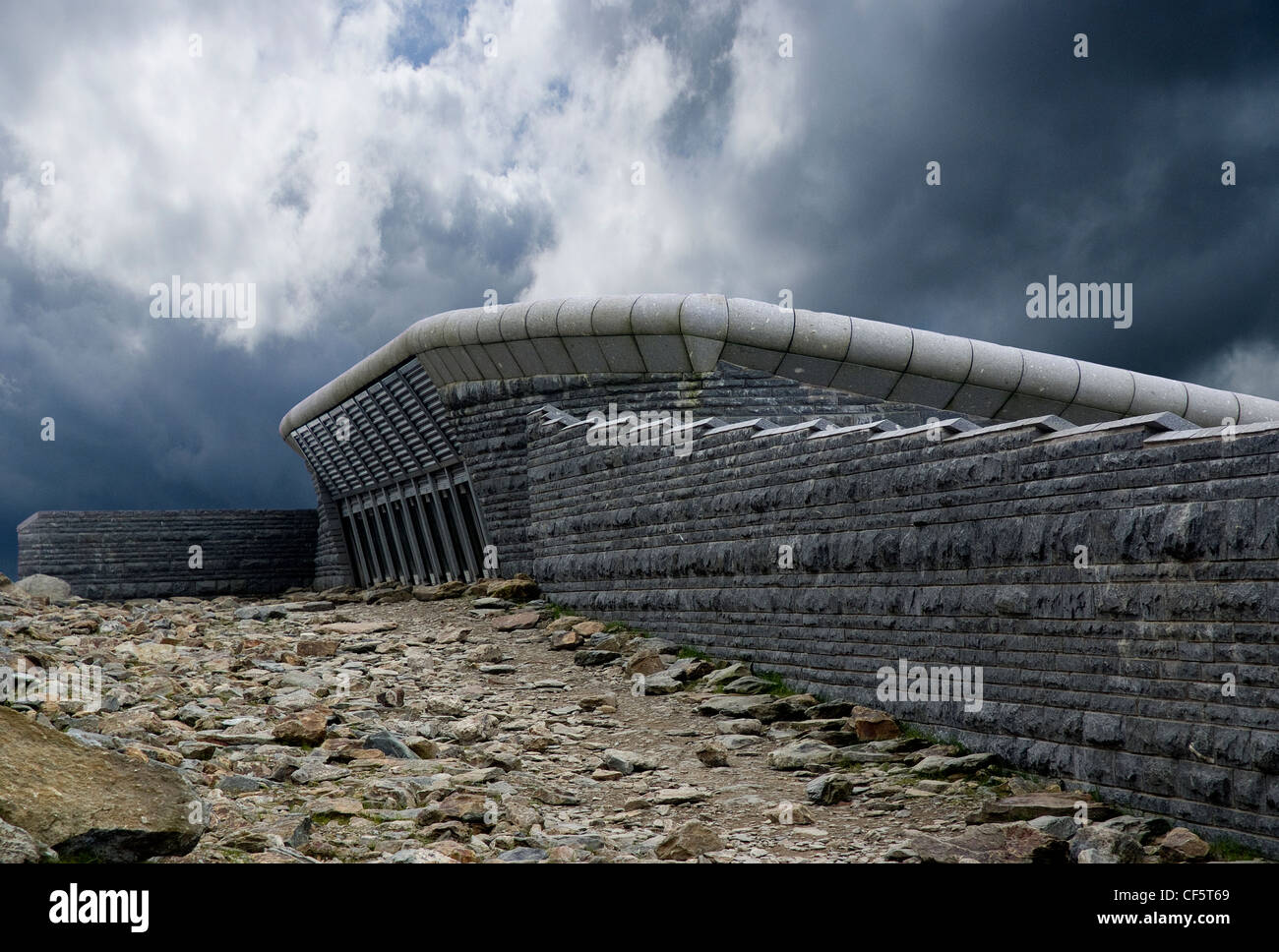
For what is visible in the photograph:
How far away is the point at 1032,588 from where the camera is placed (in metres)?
7.70

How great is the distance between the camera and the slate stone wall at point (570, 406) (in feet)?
47.6

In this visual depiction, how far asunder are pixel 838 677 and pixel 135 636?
9666 mm

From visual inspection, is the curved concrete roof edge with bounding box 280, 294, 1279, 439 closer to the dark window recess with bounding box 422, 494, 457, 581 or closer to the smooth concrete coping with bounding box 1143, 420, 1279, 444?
the dark window recess with bounding box 422, 494, 457, 581

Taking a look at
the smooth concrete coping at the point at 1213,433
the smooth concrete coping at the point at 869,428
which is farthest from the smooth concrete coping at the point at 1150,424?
the smooth concrete coping at the point at 869,428

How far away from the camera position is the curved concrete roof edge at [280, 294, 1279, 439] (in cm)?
1428

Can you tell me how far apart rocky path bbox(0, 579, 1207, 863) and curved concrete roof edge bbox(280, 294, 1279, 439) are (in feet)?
13.1

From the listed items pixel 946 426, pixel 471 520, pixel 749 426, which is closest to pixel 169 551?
pixel 471 520

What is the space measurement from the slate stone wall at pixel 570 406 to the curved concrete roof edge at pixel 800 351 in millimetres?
176

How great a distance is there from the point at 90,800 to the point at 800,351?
36.7 feet

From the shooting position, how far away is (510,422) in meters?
16.5

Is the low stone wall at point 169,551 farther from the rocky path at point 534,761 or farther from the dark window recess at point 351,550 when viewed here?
the rocky path at point 534,761

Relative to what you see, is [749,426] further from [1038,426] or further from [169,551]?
[169,551]

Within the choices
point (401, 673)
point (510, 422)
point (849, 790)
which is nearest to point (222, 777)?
point (849, 790)


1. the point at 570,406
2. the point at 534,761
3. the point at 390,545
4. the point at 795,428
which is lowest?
the point at 534,761
